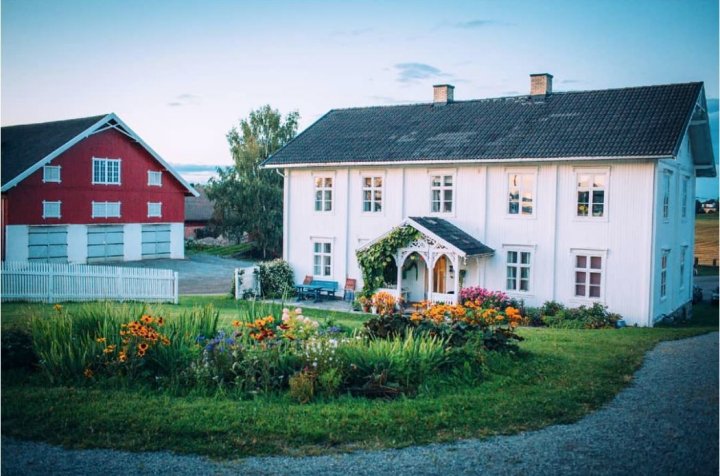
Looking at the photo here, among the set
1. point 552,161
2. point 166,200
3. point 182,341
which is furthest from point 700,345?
point 166,200

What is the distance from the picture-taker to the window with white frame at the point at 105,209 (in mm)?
36031

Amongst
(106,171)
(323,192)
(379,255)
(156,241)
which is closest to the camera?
(379,255)

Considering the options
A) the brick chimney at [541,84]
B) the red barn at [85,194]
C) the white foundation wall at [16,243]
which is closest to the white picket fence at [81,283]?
the white foundation wall at [16,243]

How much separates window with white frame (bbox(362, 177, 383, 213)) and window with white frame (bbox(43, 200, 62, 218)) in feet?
52.9

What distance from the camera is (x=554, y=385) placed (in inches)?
445

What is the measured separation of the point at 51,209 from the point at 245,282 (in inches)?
477

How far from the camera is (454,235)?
79.6ft

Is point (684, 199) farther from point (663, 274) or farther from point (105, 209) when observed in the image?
point (105, 209)

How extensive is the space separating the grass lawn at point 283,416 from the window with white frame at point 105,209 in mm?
26234

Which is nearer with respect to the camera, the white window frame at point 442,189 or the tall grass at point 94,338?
the tall grass at point 94,338

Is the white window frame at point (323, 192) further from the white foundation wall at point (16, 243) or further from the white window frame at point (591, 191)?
the white foundation wall at point (16, 243)

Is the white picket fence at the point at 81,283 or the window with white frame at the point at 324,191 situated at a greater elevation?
the window with white frame at the point at 324,191

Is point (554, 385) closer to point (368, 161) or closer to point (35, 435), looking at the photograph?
point (35, 435)

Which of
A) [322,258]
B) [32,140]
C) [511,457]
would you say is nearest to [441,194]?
[322,258]
